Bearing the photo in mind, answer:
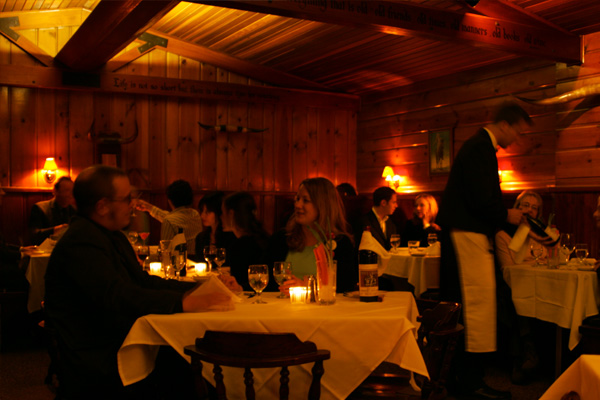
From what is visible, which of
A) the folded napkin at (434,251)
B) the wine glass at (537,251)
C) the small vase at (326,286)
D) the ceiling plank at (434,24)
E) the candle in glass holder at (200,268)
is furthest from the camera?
the folded napkin at (434,251)

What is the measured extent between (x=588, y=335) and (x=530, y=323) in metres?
0.77

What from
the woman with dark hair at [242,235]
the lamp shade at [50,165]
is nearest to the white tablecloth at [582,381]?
the woman with dark hair at [242,235]

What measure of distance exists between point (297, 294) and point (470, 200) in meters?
1.55

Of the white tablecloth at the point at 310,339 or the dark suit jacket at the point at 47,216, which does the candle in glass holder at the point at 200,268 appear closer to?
the white tablecloth at the point at 310,339

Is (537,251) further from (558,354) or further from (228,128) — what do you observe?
(228,128)

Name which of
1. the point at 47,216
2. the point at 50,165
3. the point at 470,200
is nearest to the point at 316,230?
the point at 470,200

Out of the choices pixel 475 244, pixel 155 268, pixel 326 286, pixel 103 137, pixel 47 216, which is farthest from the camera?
pixel 103 137

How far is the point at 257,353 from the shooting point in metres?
1.84

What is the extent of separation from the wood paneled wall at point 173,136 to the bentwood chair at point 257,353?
7.41m

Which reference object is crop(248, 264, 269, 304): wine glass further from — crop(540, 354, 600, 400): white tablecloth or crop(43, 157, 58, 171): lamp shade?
crop(43, 157, 58, 171): lamp shade

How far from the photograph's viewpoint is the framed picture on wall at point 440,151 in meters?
8.91

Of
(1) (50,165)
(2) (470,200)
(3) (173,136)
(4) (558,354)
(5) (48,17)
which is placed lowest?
(4) (558,354)

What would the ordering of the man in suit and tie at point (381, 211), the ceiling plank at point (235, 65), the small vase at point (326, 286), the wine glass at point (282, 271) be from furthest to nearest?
the ceiling plank at point (235, 65)
the man in suit and tie at point (381, 211)
the wine glass at point (282, 271)
the small vase at point (326, 286)

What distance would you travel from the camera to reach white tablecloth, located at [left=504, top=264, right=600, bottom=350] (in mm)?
3906
